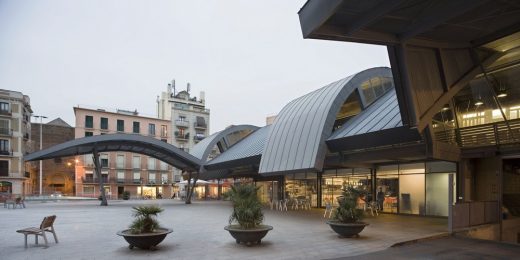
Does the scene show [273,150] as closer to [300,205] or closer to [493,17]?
[300,205]

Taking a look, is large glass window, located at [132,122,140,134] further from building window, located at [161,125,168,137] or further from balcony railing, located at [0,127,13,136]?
balcony railing, located at [0,127,13,136]

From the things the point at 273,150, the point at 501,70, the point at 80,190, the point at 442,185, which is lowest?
the point at 80,190

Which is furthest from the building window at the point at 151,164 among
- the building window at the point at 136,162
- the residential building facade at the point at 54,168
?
the residential building facade at the point at 54,168

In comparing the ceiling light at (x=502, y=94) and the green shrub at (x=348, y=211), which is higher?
the ceiling light at (x=502, y=94)

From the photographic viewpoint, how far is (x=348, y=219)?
1295 centimetres

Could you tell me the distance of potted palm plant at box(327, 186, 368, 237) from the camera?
501 inches

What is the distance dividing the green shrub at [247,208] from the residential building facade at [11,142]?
174ft

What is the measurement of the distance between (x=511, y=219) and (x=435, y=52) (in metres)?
8.52

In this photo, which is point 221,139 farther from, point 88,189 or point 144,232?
point 88,189

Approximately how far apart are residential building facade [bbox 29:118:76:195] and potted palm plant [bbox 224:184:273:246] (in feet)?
199

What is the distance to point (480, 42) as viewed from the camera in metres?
14.9

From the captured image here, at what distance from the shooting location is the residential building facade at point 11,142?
5381 cm

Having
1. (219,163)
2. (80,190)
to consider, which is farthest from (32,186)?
(219,163)

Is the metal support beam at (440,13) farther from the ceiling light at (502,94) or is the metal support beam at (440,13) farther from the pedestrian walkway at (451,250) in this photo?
the ceiling light at (502,94)
